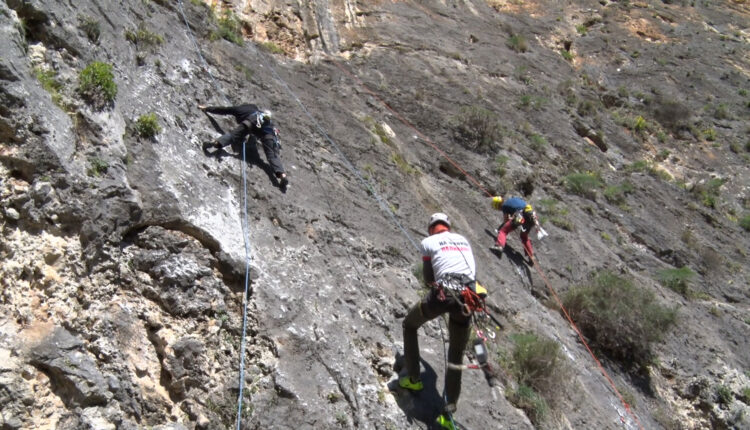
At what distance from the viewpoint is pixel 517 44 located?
19219 millimetres

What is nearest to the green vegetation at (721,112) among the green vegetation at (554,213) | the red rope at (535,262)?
the green vegetation at (554,213)

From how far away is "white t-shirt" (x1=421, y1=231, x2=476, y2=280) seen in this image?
5.30 meters

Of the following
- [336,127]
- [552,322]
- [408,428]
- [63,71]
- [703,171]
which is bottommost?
[703,171]

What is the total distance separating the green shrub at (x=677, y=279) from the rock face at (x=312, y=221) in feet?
0.36

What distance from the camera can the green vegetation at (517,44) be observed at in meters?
19.1

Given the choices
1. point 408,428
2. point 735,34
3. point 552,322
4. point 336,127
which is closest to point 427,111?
point 336,127

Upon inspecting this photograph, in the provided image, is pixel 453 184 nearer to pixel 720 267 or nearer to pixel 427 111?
pixel 427 111

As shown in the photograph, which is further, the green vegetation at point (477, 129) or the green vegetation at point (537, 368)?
the green vegetation at point (477, 129)

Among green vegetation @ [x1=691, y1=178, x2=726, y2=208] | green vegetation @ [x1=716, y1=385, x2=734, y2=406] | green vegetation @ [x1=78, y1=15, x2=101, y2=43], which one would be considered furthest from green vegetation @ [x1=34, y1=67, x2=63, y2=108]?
green vegetation @ [x1=691, y1=178, x2=726, y2=208]

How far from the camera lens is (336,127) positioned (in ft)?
34.0

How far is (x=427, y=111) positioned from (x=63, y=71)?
29.5ft

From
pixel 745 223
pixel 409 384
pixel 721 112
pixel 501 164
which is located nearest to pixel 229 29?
pixel 501 164

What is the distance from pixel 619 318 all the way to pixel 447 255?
17.0 feet

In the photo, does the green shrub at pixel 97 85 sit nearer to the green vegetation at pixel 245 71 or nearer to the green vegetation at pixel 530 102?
the green vegetation at pixel 245 71
